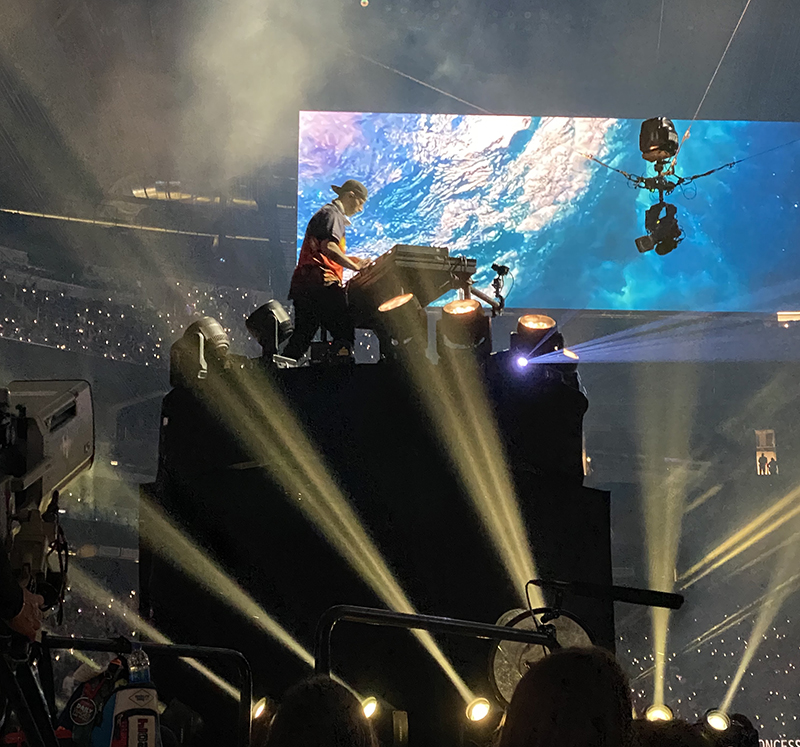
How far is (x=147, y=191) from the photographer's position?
29.6ft

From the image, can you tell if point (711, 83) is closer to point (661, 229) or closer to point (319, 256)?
point (661, 229)

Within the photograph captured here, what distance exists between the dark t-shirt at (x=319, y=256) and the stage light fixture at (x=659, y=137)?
4640mm

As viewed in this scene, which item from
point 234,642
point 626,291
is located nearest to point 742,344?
point 626,291

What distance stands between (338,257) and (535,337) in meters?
1.47

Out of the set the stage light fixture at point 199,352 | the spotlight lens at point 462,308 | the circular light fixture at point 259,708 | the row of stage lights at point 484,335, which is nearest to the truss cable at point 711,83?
the row of stage lights at point 484,335

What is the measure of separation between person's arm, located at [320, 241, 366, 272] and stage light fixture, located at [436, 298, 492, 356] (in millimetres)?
944

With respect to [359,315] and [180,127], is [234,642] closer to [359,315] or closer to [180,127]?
[359,315]

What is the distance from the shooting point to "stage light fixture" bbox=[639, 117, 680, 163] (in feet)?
25.8

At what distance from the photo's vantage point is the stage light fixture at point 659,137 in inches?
310

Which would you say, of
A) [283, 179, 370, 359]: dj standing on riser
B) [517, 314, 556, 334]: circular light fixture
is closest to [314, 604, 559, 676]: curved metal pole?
[517, 314, 556, 334]: circular light fixture

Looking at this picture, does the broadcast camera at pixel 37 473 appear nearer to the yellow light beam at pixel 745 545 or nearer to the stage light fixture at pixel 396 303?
the stage light fixture at pixel 396 303

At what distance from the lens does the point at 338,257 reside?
475 centimetres

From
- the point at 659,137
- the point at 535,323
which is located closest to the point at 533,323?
the point at 535,323

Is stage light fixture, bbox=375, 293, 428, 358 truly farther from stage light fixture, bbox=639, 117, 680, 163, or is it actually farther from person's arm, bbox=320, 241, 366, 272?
stage light fixture, bbox=639, 117, 680, 163
